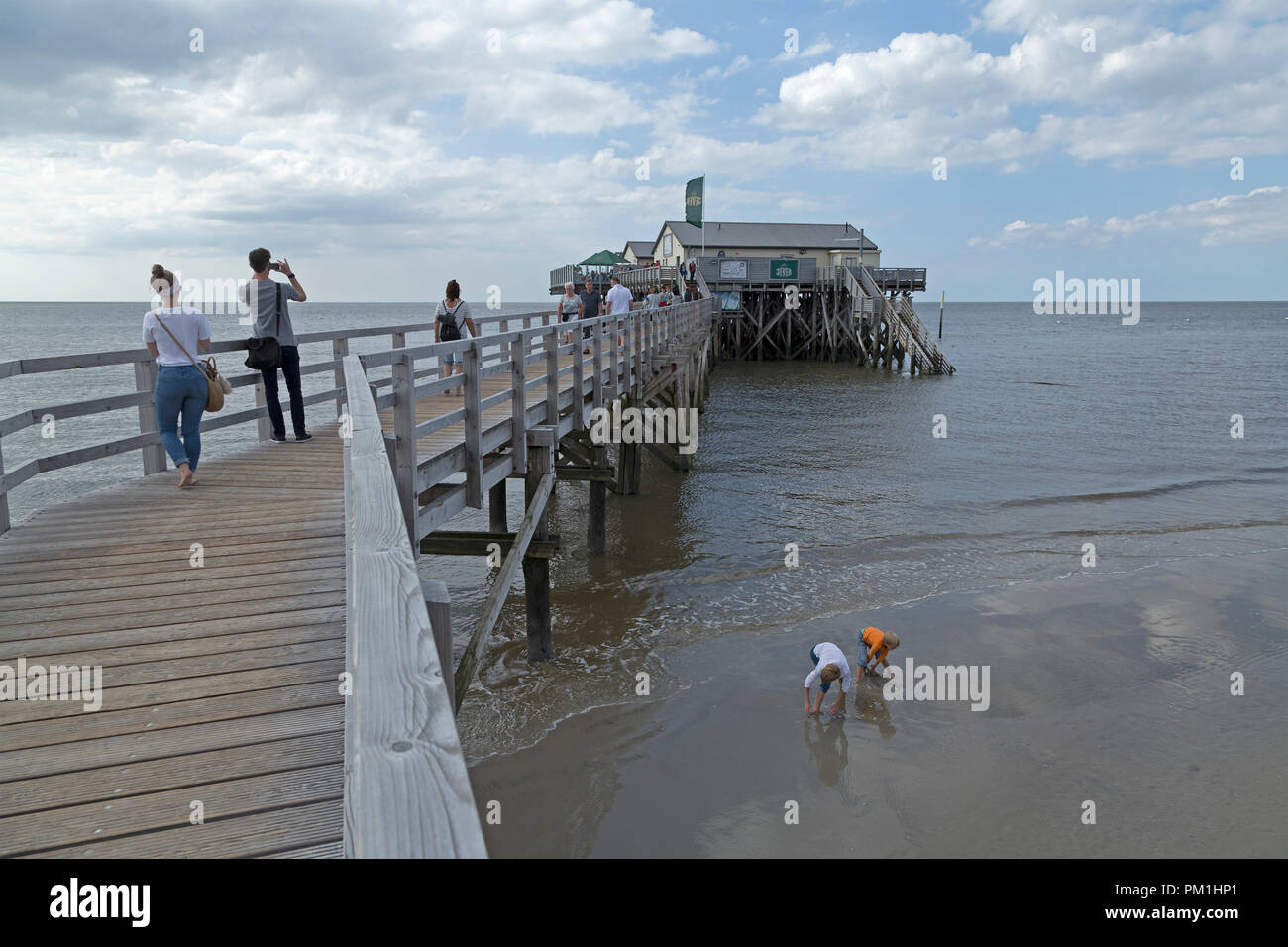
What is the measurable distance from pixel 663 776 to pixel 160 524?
363 cm

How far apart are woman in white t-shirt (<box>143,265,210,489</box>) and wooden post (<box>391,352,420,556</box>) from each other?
5.56 feet

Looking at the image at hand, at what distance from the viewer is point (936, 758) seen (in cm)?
632

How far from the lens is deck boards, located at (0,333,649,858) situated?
2.57 m

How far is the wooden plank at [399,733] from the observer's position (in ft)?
3.76

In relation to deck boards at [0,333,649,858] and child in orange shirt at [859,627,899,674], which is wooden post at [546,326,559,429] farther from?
child in orange shirt at [859,627,899,674]

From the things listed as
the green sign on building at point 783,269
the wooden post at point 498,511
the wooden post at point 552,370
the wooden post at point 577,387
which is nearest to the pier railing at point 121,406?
the wooden post at point 552,370

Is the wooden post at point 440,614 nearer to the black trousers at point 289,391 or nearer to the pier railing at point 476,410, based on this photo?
the pier railing at point 476,410

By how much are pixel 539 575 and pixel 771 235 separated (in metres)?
55.6

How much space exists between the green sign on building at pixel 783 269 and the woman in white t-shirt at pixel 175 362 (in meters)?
39.6

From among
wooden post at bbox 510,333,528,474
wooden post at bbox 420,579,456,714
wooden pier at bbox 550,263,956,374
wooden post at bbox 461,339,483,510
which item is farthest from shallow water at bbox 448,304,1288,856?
wooden pier at bbox 550,263,956,374

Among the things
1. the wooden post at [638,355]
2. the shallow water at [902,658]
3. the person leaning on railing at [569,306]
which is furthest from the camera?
the person leaning on railing at [569,306]

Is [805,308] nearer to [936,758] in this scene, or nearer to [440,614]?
[936,758]
